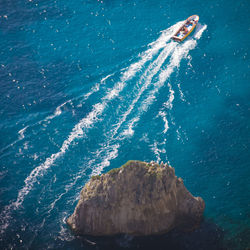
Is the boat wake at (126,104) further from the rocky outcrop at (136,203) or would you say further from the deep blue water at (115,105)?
the rocky outcrop at (136,203)

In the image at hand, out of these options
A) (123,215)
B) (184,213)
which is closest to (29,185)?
(123,215)

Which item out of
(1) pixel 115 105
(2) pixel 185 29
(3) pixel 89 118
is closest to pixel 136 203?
(3) pixel 89 118

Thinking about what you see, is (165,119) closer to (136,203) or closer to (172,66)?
(172,66)

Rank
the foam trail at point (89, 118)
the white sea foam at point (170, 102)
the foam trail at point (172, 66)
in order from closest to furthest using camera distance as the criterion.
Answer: the foam trail at point (89, 118) → the white sea foam at point (170, 102) → the foam trail at point (172, 66)

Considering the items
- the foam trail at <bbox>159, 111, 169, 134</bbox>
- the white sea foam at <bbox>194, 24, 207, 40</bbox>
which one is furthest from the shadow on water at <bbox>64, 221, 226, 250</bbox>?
the white sea foam at <bbox>194, 24, 207, 40</bbox>

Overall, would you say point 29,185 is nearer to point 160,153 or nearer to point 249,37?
point 160,153

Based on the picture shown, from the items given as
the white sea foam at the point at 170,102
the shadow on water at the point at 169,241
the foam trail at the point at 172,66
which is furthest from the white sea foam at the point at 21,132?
the white sea foam at the point at 170,102
